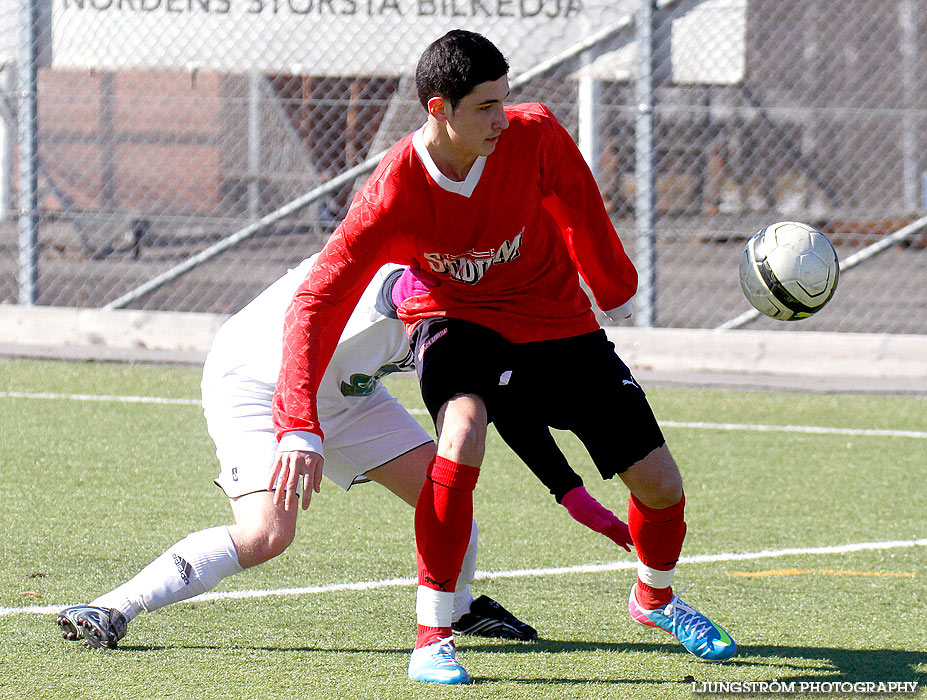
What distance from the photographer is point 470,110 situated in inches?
137

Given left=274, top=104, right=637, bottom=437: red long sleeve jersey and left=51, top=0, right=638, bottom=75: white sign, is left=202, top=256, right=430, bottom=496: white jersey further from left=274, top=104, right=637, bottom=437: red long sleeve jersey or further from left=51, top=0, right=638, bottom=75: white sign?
left=51, top=0, right=638, bottom=75: white sign

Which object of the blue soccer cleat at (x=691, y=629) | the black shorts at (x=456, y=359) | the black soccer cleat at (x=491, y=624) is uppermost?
the black shorts at (x=456, y=359)

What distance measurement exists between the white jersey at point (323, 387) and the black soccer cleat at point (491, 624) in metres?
0.54

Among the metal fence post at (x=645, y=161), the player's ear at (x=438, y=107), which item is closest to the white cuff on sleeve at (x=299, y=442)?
the player's ear at (x=438, y=107)

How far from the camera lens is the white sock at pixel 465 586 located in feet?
13.5

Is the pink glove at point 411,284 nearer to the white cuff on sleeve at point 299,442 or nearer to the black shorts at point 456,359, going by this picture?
the black shorts at point 456,359

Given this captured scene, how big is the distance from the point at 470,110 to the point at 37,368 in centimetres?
638

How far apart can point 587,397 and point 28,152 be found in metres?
7.28

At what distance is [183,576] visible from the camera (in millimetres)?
3748

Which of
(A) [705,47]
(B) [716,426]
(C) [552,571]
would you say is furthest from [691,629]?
(A) [705,47]

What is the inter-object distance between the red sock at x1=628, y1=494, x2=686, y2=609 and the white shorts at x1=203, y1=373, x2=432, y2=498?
28.1 inches

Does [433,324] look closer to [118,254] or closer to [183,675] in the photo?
[183,675]

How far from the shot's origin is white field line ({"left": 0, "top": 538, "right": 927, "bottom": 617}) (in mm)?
4379

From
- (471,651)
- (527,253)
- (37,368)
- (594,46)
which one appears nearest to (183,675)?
(471,651)
